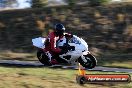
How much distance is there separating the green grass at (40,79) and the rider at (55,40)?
5.18 ft

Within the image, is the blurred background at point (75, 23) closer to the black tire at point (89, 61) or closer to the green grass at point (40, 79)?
the green grass at point (40, 79)

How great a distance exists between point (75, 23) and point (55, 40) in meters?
21.3

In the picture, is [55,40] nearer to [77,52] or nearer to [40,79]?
[77,52]

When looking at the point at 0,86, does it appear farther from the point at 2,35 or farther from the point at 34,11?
the point at 34,11

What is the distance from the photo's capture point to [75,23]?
121ft

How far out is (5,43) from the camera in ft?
117


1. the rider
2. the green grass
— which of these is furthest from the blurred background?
the rider

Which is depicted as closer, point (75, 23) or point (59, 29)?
point (59, 29)

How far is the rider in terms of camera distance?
1527 centimetres

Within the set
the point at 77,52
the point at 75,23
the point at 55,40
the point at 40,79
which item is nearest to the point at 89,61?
the point at 77,52

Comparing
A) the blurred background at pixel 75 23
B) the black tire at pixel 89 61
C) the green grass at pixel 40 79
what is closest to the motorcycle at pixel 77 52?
the black tire at pixel 89 61

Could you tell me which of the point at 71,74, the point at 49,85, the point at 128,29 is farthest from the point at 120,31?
the point at 49,85

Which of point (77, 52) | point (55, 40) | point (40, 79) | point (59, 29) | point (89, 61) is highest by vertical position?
point (59, 29)

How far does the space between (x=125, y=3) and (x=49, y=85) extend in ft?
73.6
